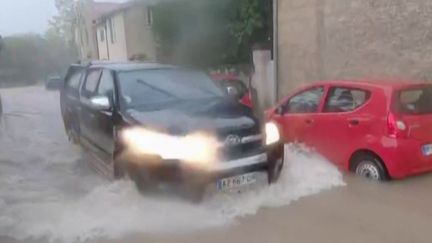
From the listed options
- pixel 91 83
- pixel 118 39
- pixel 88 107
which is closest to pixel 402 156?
pixel 88 107

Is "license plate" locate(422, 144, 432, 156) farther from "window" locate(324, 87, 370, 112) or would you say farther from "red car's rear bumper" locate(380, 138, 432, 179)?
"window" locate(324, 87, 370, 112)

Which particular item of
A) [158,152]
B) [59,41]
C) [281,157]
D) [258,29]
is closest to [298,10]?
[258,29]

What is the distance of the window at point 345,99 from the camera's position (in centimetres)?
599

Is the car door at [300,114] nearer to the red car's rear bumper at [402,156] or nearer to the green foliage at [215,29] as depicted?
the red car's rear bumper at [402,156]

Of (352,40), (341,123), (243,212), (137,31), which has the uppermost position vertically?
(137,31)

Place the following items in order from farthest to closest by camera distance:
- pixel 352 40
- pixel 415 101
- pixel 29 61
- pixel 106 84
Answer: pixel 29 61 → pixel 352 40 → pixel 106 84 → pixel 415 101

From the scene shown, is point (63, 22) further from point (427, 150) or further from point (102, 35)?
point (427, 150)

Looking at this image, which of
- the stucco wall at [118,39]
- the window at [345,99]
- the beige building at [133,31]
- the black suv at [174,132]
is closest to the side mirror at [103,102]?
the black suv at [174,132]

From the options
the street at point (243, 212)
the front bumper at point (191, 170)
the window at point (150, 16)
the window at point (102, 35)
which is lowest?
the street at point (243, 212)

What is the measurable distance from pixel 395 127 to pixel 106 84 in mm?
3697

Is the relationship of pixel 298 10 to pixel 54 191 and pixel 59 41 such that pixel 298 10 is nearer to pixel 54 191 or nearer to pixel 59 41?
pixel 54 191

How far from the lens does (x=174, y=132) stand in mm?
4855

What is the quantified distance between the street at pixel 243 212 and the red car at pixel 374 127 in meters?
0.22

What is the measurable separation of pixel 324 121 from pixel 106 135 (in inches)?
113
